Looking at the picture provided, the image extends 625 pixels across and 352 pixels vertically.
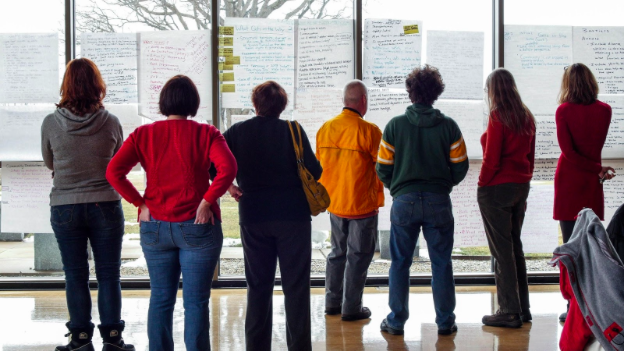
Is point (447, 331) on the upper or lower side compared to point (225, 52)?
lower

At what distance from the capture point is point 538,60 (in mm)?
4957

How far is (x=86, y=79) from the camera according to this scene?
319cm

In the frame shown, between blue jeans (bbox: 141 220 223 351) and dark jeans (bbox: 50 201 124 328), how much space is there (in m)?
0.48

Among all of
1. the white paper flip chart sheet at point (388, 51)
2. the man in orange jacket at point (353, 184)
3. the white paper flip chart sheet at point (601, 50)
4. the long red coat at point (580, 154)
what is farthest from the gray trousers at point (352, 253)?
the white paper flip chart sheet at point (601, 50)

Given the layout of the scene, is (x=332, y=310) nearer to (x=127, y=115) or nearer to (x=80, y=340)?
(x=80, y=340)

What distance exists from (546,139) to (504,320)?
1.77 meters

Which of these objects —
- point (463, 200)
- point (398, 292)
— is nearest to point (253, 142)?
point (398, 292)

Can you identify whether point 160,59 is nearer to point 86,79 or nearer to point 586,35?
point 86,79

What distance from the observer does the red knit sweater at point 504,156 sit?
364cm

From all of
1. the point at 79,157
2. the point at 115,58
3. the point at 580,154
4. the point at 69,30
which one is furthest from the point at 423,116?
the point at 69,30

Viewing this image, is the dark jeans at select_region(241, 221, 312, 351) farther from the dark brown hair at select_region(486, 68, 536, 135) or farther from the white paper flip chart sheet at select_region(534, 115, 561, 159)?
the white paper flip chart sheet at select_region(534, 115, 561, 159)

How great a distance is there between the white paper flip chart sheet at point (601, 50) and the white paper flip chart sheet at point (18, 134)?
4040 millimetres

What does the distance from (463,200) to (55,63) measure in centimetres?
322

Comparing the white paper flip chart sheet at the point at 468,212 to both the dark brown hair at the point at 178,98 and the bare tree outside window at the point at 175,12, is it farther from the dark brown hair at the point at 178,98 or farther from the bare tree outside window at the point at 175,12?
the dark brown hair at the point at 178,98
